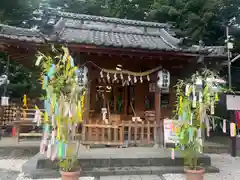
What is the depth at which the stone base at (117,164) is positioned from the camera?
15.1 feet

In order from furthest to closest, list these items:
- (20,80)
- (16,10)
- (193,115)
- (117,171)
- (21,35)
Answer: (20,80), (16,10), (21,35), (117,171), (193,115)

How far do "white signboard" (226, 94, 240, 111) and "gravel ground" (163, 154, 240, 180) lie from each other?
65.8 inches

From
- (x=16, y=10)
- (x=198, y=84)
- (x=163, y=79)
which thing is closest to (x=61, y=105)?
(x=198, y=84)

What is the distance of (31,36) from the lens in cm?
542

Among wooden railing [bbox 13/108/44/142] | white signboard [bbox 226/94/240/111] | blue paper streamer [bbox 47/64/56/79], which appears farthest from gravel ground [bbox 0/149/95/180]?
white signboard [bbox 226/94/240/111]

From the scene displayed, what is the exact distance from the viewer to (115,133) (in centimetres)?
588

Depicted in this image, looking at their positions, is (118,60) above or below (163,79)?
above

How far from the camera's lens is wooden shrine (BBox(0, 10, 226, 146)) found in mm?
5453

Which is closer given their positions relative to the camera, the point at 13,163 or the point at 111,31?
the point at 13,163

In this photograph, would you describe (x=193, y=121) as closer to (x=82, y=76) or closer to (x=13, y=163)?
(x=82, y=76)

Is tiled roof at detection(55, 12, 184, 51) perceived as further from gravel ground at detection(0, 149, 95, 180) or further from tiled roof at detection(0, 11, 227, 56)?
gravel ground at detection(0, 149, 95, 180)

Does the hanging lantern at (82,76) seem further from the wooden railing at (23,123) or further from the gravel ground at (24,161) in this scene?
the wooden railing at (23,123)

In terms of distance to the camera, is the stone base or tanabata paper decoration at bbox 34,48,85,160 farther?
the stone base

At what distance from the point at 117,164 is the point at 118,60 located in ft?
11.3
